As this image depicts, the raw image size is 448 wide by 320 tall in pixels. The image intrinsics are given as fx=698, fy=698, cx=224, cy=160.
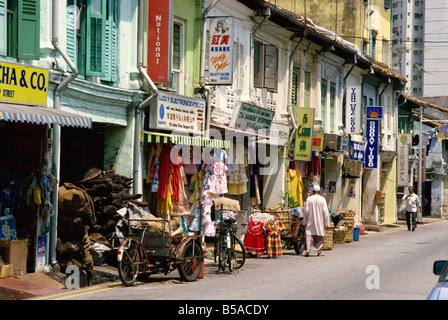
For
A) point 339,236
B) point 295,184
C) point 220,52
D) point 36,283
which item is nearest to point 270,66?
point 295,184

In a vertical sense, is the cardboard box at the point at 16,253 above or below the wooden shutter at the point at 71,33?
below

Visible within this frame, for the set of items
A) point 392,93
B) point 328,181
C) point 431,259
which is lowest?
point 431,259

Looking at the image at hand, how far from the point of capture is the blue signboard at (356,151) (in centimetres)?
3086

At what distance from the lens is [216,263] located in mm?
15070

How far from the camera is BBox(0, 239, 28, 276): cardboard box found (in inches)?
459

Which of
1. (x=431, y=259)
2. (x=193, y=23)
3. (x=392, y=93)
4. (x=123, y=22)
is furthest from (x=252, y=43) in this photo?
(x=392, y=93)

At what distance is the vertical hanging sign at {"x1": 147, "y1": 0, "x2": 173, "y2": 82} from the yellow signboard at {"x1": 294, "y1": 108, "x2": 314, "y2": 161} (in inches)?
397

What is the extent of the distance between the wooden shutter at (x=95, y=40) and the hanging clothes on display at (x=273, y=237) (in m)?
5.52

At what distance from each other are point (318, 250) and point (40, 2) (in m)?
9.10

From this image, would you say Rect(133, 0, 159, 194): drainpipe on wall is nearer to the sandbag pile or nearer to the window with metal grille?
the sandbag pile

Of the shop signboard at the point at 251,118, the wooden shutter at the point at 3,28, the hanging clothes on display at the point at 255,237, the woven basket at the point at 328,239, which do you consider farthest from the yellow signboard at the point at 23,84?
the woven basket at the point at 328,239

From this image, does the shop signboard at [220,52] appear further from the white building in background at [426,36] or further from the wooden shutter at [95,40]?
the white building in background at [426,36]

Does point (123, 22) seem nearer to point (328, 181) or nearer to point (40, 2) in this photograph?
point (40, 2)

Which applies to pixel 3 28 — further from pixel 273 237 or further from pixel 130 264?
pixel 273 237
